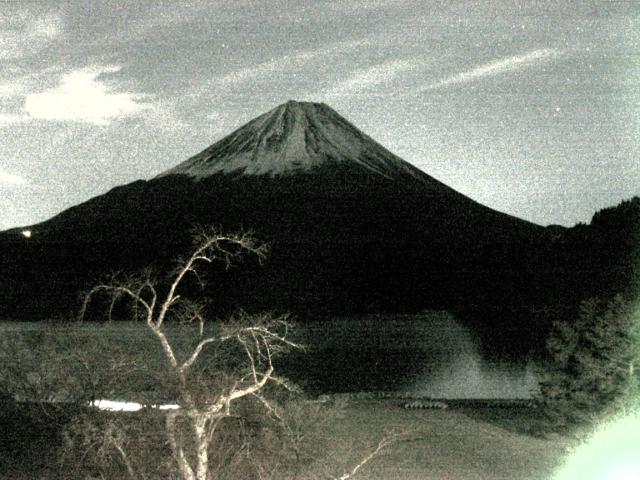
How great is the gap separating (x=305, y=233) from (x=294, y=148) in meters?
26.4

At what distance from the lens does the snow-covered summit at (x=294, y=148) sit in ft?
383

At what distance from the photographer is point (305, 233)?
96500mm

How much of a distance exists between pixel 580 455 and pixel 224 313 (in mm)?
48046

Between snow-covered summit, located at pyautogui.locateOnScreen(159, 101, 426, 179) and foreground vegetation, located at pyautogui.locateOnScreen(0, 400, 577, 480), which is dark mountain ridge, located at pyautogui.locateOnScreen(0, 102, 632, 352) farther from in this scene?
foreground vegetation, located at pyautogui.locateOnScreen(0, 400, 577, 480)

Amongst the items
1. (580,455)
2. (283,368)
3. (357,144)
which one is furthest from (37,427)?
(357,144)

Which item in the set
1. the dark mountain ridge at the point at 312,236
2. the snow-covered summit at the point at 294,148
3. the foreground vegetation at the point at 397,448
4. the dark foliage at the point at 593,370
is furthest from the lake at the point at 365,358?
the snow-covered summit at the point at 294,148

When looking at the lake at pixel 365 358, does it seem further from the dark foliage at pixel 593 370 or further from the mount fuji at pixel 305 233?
the mount fuji at pixel 305 233

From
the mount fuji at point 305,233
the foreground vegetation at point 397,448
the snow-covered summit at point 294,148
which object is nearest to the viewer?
the foreground vegetation at point 397,448

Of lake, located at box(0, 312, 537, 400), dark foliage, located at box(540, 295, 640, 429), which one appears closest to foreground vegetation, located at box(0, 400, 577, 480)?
dark foliage, located at box(540, 295, 640, 429)

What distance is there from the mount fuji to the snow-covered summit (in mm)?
251

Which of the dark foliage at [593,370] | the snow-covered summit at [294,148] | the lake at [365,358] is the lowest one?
the lake at [365,358]

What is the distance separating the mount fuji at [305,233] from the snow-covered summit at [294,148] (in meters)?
0.25

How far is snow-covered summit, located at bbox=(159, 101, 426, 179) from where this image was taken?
383 feet

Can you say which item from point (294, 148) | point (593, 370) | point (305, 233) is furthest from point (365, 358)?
point (294, 148)
